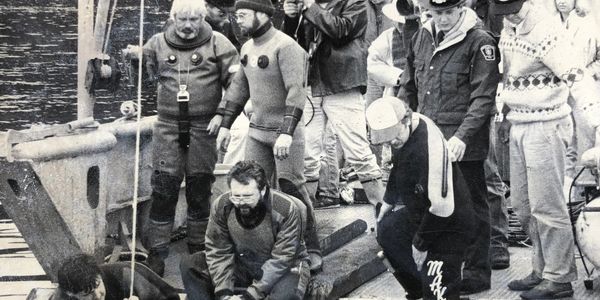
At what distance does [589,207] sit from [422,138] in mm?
708

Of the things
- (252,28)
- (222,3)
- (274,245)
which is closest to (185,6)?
(222,3)

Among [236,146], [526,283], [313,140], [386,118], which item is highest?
[386,118]

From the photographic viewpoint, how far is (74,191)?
496 cm

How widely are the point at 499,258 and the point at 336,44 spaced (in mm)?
1140

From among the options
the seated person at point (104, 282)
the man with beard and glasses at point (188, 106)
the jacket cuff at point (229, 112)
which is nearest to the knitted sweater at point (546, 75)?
the jacket cuff at point (229, 112)

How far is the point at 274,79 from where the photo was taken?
4758 millimetres

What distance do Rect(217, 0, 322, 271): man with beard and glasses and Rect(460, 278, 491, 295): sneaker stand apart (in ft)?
2.05

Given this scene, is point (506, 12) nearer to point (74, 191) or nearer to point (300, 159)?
point (300, 159)

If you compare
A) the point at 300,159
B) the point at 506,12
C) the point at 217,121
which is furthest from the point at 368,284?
the point at 506,12

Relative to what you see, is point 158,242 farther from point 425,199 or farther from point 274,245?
point 425,199

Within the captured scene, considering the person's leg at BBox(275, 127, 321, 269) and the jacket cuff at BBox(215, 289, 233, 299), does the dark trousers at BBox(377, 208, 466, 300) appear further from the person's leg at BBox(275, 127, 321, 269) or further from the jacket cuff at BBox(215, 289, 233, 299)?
the jacket cuff at BBox(215, 289, 233, 299)

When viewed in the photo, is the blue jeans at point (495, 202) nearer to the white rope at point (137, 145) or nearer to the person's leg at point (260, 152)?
the person's leg at point (260, 152)

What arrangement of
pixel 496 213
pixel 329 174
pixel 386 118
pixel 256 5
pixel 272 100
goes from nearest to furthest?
pixel 386 118 → pixel 256 5 → pixel 272 100 → pixel 496 213 → pixel 329 174

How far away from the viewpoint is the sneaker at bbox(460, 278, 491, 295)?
4562 millimetres
